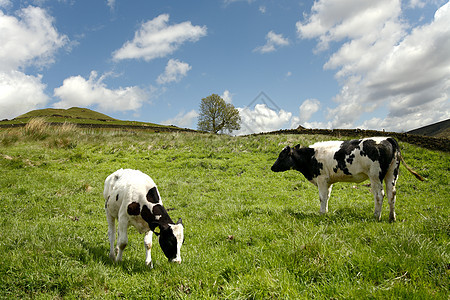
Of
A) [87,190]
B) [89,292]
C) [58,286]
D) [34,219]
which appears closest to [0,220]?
[34,219]

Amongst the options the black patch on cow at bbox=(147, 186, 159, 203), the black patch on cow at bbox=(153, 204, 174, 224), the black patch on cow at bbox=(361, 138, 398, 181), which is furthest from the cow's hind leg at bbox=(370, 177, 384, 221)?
the black patch on cow at bbox=(147, 186, 159, 203)

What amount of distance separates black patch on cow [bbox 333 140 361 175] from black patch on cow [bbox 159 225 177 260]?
615cm

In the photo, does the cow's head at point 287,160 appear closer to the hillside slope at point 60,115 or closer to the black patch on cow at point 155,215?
the black patch on cow at point 155,215

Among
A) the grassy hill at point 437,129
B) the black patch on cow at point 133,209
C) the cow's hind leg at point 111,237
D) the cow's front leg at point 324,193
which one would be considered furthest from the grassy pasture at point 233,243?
the grassy hill at point 437,129

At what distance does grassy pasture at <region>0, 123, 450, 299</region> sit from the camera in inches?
136

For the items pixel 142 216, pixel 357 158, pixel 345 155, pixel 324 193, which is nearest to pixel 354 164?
pixel 357 158

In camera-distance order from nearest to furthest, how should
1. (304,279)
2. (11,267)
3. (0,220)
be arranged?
(304,279), (11,267), (0,220)

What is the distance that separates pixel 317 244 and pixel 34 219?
928 centimetres

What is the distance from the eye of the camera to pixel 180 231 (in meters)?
5.16

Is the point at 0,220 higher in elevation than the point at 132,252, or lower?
higher

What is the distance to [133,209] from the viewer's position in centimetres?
547

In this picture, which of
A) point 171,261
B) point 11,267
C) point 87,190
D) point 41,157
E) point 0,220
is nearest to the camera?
point 11,267

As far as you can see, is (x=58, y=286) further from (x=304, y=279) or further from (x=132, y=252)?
(x=304, y=279)

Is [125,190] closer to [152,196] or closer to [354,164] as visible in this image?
[152,196]
